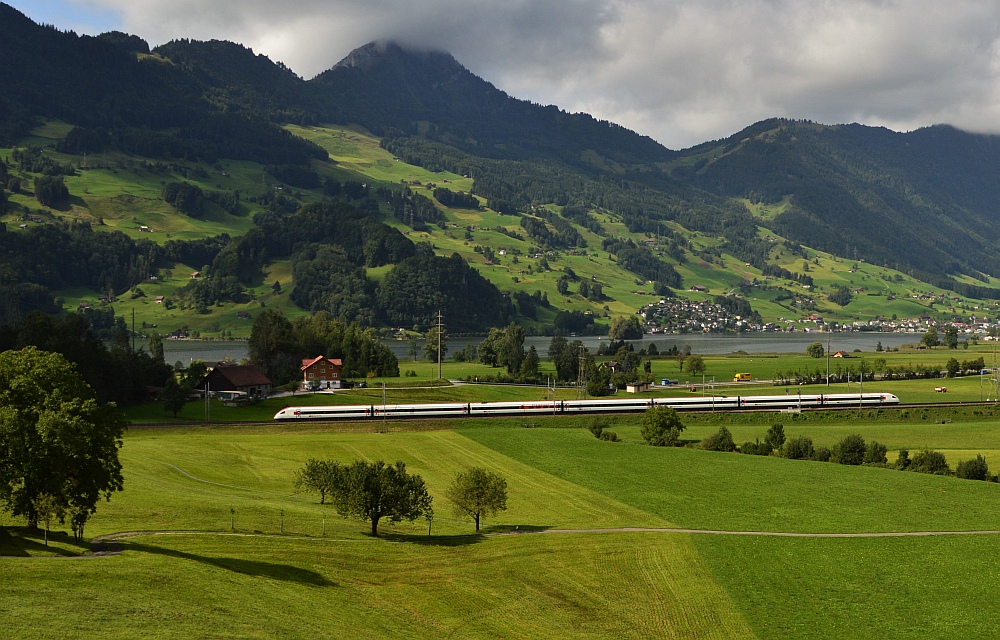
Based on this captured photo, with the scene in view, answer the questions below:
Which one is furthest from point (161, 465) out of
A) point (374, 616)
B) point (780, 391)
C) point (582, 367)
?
point (780, 391)

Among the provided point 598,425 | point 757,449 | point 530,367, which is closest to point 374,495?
point 757,449

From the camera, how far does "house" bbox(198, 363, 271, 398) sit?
120 metres

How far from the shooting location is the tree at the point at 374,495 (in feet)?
172

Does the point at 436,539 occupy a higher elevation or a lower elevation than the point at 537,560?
higher

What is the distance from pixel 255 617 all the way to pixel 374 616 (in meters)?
5.58

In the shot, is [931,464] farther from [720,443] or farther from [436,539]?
[436,539]

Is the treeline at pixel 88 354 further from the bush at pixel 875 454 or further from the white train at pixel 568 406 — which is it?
the bush at pixel 875 454

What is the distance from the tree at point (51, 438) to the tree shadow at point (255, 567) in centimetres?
354

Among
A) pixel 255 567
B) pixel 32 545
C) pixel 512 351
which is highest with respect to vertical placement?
pixel 512 351

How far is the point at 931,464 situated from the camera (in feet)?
254

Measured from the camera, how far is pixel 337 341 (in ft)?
525

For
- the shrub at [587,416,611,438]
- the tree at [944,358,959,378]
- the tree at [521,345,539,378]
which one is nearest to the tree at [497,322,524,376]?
the tree at [521,345,539,378]

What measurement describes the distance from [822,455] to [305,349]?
9704cm

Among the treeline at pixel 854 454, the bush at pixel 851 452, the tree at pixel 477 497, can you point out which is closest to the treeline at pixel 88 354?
the tree at pixel 477 497
